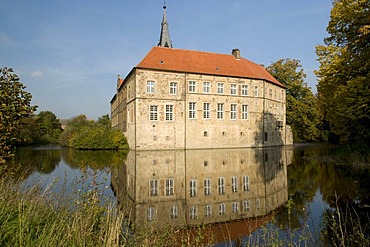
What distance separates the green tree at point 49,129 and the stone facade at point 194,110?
22016 millimetres

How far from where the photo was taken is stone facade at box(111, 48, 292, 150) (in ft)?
89.3

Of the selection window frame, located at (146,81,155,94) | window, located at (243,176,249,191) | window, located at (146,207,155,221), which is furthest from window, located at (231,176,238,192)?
window frame, located at (146,81,155,94)

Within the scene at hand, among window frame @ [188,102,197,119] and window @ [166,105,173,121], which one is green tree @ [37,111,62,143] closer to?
window @ [166,105,173,121]

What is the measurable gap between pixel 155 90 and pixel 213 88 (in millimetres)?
6535

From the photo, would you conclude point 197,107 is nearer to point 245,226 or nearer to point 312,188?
point 312,188

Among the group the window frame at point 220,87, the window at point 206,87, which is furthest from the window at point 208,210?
the window frame at point 220,87

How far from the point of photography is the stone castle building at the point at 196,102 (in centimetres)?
2733

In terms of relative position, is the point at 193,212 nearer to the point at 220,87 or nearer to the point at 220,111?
the point at 220,111

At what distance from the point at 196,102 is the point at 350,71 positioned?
1606 cm

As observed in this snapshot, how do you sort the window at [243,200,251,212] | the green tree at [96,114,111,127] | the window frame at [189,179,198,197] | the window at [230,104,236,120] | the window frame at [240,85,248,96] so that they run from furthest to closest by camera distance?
the green tree at [96,114,111,127] → the window frame at [240,85,248,96] → the window at [230,104,236,120] → the window frame at [189,179,198,197] → the window at [243,200,251,212]

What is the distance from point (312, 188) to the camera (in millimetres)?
9289

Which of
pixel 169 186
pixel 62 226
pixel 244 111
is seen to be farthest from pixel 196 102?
pixel 62 226

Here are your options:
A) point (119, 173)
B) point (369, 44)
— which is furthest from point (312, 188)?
point (369, 44)

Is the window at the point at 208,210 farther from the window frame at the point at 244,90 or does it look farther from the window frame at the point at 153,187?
the window frame at the point at 244,90
